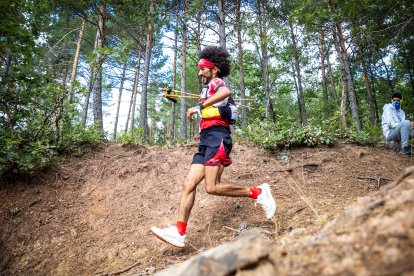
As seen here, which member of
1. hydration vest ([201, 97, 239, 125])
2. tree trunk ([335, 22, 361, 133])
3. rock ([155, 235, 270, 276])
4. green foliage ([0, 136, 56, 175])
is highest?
tree trunk ([335, 22, 361, 133])

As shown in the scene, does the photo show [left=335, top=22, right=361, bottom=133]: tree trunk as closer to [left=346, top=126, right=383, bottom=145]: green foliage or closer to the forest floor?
[left=346, top=126, right=383, bottom=145]: green foliage

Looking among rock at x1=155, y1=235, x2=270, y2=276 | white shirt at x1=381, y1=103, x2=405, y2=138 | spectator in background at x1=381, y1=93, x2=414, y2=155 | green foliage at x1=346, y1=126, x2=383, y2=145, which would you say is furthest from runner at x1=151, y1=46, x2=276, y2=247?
white shirt at x1=381, y1=103, x2=405, y2=138

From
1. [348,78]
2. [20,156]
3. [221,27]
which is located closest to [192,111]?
[20,156]

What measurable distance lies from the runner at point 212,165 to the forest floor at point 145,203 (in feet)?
1.00

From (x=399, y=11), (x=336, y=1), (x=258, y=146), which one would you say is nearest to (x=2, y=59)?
(x=258, y=146)

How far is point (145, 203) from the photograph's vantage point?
4.17 meters

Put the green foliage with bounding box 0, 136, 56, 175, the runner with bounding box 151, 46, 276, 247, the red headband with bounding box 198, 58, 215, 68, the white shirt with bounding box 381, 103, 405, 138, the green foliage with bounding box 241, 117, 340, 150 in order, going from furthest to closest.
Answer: the white shirt with bounding box 381, 103, 405, 138 → the green foliage with bounding box 241, 117, 340, 150 → the green foliage with bounding box 0, 136, 56, 175 → the red headband with bounding box 198, 58, 215, 68 → the runner with bounding box 151, 46, 276, 247

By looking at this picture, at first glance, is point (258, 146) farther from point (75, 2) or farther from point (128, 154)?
point (75, 2)

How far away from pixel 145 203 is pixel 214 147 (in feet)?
6.30

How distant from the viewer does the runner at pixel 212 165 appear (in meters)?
2.82

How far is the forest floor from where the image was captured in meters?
3.11

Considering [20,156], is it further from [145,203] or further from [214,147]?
[214,147]

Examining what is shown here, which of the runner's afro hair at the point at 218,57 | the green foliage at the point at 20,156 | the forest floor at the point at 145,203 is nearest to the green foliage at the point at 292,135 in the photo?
the forest floor at the point at 145,203

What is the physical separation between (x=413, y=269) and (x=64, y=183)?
4915 millimetres
